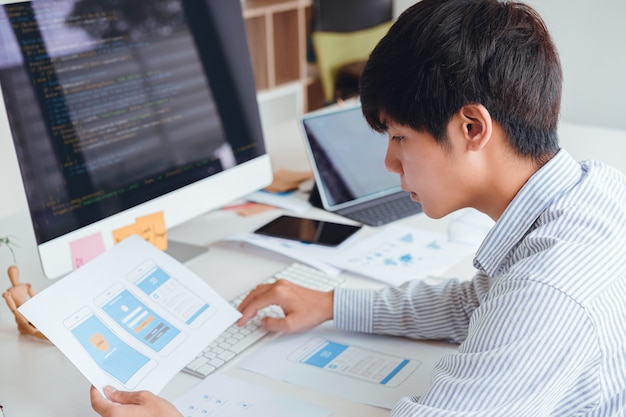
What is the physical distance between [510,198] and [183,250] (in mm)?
696

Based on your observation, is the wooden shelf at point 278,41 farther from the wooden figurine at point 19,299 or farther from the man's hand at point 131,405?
the man's hand at point 131,405

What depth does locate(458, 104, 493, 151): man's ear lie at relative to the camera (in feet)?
2.95

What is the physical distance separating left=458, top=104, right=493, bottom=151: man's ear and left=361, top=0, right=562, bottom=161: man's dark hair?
0.01 metres

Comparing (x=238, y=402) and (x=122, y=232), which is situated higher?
(x=122, y=232)

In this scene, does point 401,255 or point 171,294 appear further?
point 401,255

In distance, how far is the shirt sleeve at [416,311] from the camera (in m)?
1.13

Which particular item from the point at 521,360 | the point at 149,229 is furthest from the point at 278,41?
the point at 521,360

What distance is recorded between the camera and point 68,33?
1188mm

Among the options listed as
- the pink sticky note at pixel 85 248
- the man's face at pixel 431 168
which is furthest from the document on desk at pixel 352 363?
the pink sticky note at pixel 85 248

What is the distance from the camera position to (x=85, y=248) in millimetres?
1208

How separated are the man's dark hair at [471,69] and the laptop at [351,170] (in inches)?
25.5

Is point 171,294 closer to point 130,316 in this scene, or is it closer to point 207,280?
point 130,316

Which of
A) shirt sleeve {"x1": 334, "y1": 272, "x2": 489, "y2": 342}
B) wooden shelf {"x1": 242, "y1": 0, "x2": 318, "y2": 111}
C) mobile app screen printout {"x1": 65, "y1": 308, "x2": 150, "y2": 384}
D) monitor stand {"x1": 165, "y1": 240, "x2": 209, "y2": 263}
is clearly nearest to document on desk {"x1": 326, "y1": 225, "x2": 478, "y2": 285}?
shirt sleeve {"x1": 334, "y1": 272, "x2": 489, "y2": 342}

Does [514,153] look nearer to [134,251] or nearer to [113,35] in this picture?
[134,251]
